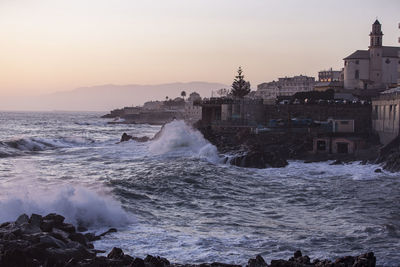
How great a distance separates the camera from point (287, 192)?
22156mm

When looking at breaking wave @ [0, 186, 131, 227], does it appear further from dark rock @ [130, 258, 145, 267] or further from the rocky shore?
dark rock @ [130, 258, 145, 267]

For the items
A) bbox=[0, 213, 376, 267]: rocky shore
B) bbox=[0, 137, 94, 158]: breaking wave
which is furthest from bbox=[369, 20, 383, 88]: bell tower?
bbox=[0, 213, 376, 267]: rocky shore

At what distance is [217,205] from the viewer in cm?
1934

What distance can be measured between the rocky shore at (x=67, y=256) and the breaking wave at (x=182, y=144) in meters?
24.0

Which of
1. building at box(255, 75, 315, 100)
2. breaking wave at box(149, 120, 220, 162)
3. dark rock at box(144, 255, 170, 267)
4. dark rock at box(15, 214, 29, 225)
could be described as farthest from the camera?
building at box(255, 75, 315, 100)

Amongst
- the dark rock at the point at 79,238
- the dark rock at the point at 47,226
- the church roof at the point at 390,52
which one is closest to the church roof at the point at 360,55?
the church roof at the point at 390,52

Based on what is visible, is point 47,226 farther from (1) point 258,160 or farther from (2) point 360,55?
(2) point 360,55

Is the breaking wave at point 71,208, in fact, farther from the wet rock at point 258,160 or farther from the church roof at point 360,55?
the church roof at point 360,55

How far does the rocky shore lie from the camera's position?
1108 cm

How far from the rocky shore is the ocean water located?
35.5 inches

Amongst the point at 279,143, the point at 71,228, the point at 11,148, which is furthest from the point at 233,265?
the point at 11,148

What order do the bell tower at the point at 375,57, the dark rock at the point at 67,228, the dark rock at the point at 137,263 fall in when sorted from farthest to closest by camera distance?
1. the bell tower at the point at 375,57
2. the dark rock at the point at 67,228
3. the dark rock at the point at 137,263

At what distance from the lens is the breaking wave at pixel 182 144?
38400mm

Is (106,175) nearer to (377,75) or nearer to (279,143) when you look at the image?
(279,143)
